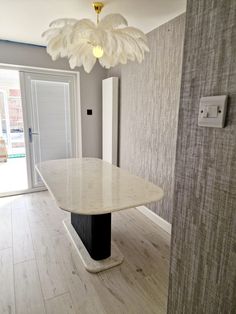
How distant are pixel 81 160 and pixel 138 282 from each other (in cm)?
160

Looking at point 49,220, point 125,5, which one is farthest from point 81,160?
point 125,5

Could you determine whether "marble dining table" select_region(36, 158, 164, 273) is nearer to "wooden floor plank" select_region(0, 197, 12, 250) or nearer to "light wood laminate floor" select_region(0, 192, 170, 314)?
"light wood laminate floor" select_region(0, 192, 170, 314)

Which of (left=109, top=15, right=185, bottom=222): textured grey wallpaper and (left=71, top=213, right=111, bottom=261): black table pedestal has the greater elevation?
(left=109, top=15, right=185, bottom=222): textured grey wallpaper

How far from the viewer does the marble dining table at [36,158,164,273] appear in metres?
1.40

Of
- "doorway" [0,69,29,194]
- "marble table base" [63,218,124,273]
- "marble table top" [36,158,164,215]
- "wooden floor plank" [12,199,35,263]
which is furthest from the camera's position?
"doorway" [0,69,29,194]

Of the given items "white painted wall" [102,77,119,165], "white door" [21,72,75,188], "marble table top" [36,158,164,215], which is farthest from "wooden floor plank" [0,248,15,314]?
"white painted wall" [102,77,119,165]

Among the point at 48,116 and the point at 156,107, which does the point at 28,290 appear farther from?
the point at 48,116

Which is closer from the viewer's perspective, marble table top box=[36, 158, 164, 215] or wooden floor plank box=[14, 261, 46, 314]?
marble table top box=[36, 158, 164, 215]

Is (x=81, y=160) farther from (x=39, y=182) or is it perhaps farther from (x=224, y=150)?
(x=224, y=150)

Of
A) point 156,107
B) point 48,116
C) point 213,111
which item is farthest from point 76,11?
point 213,111

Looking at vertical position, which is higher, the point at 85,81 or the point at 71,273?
the point at 85,81

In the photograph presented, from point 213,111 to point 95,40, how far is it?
1.20 meters

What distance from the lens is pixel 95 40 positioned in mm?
1506

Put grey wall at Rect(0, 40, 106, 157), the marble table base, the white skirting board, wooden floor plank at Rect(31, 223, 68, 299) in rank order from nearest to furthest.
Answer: wooden floor plank at Rect(31, 223, 68, 299), the marble table base, the white skirting board, grey wall at Rect(0, 40, 106, 157)
